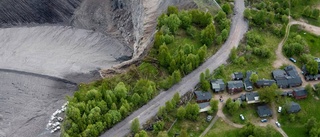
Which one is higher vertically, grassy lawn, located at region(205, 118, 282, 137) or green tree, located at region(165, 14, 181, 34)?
green tree, located at region(165, 14, 181, 34)

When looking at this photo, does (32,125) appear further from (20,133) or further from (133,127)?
(133,127)

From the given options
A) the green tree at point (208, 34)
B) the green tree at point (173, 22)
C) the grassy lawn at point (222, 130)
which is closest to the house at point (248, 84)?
the grassy lawn at point (222, 130)

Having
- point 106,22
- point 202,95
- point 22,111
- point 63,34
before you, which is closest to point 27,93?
point 22,111

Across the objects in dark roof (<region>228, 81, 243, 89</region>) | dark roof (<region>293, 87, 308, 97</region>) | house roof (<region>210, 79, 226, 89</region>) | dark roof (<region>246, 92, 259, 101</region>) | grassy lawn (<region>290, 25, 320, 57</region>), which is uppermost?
grassy lawn (<region>290, 25, 320, 57</region>)

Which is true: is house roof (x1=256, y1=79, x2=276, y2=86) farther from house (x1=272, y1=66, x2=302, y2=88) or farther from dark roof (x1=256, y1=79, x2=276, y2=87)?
house (x1=272, y1=66, x2=302, y2=88)

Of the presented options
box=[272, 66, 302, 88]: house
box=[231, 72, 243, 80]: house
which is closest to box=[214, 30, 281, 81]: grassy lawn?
box=[231, 72, 243, 80]: house

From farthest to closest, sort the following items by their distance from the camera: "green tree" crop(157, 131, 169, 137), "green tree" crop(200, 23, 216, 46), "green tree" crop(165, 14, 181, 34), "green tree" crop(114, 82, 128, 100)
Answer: "green tree" crop(165, 14, 181, 34) < "green tree" crop(200, 23, 216, 46) < "green tree" crop(114, 82, 128, 100) < "green tree" crop(157, 131, 169, 137)

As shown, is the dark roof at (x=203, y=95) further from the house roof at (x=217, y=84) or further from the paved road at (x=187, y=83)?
the paved road at (x=187, y=83)
